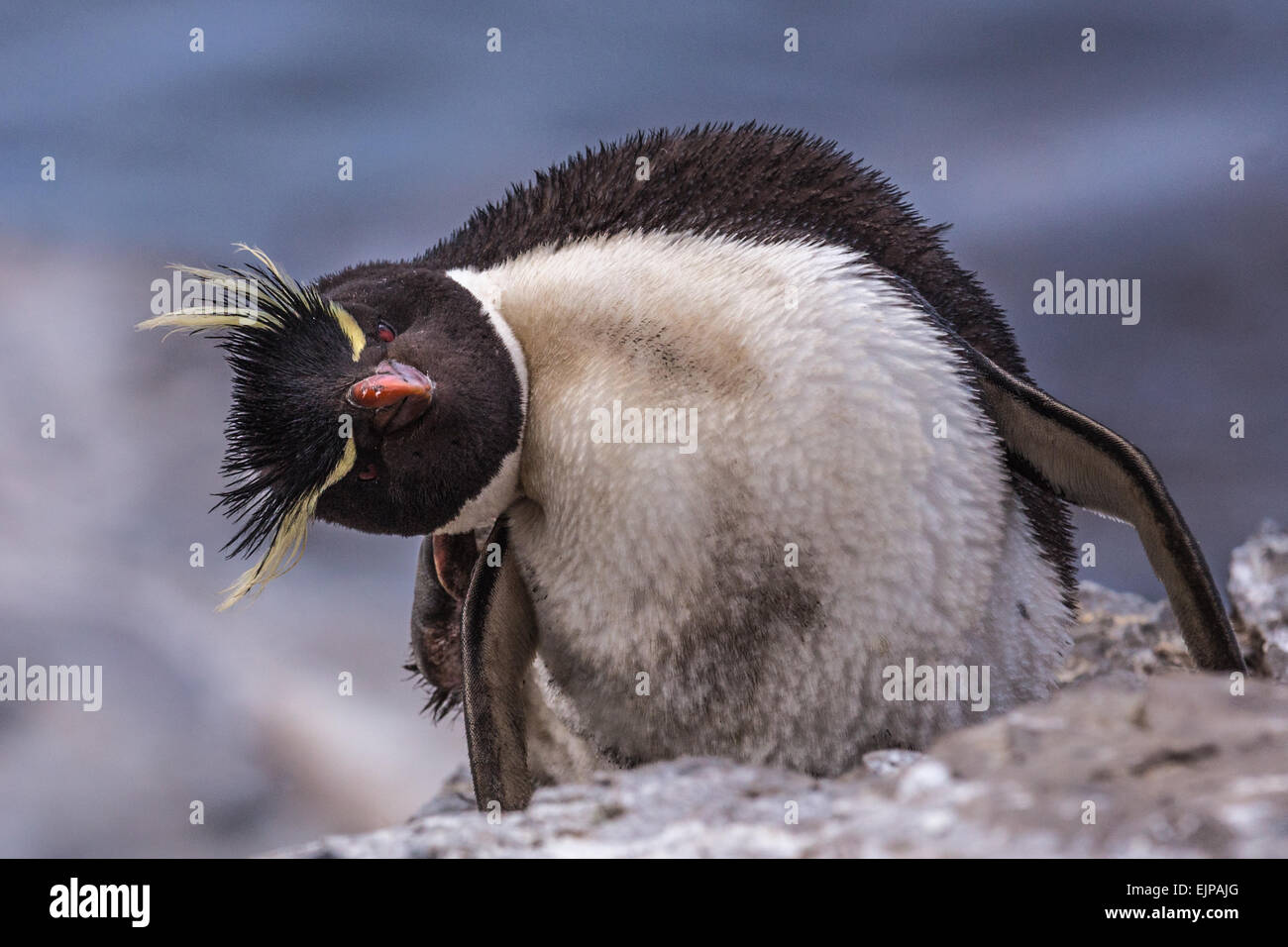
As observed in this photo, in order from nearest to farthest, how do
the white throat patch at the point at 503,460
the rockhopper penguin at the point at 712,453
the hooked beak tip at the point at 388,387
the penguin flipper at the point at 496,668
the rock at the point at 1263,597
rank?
the hooked beak tip at the point at 388,387 → the rockhopper penguin at the point at 712,453 → the white throat patch at the point at 503,460 → the penguin flipper at the point at 496,668 → the rock at the point at 1263,597

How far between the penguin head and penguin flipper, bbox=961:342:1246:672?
66 cm

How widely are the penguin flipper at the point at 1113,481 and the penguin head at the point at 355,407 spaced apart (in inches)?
25.9

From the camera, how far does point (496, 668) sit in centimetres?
171

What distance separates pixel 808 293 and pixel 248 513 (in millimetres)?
765

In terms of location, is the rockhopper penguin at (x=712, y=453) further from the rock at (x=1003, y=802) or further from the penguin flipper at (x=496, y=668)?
the rock at (x=1003, y=802)

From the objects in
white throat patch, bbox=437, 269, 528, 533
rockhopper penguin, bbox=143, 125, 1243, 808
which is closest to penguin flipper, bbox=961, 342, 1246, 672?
rockhopper penguin, bbox=143, 125, 1243, 808

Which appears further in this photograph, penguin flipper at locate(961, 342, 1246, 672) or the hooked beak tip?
penguin flipper at locate(961, 342, 1246, 672)

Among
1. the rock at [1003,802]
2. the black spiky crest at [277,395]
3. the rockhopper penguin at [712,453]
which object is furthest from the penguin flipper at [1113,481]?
the black spiky crest at [277,395]

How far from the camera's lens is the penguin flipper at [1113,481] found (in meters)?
1.46

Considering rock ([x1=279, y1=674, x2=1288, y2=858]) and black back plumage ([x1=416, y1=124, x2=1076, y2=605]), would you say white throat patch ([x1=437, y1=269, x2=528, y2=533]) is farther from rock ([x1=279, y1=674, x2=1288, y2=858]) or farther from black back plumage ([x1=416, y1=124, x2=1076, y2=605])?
rock ([x1=279, y1=674, x2=1288, y2=858])

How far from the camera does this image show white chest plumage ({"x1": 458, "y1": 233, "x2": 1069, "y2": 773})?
4.80 feet

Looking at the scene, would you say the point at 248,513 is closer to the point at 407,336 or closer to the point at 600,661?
the point at 407,336
